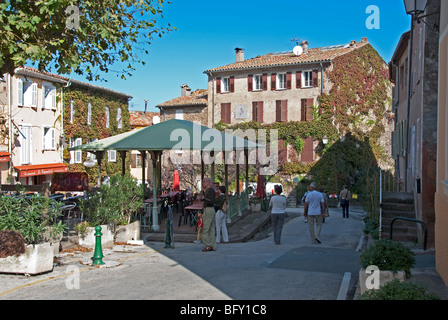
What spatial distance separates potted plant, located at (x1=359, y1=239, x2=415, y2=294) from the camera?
5750 millimetres

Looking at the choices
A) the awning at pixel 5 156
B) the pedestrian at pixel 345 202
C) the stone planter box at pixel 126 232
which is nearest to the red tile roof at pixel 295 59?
the pedestrian at pixel 345 202

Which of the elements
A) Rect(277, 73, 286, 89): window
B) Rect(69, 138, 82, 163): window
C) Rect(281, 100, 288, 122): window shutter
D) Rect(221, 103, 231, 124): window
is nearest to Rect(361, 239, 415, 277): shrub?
Rect(69, 138, 82, 163): window

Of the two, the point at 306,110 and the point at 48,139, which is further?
the point at 306,110

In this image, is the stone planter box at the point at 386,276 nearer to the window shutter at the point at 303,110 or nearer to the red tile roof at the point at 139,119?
the window shutter at the point at 303,110

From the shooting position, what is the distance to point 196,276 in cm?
743

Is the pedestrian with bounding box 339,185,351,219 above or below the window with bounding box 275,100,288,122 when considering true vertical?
below

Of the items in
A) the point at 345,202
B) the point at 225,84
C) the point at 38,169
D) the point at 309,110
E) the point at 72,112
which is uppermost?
the point at 225,84

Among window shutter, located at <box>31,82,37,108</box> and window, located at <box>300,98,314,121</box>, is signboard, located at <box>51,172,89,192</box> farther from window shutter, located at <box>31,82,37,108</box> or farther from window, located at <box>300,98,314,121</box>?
window, located at <box>300,98,314,121</box>

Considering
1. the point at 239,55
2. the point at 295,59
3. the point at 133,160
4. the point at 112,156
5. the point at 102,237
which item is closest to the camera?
the point at 102,237

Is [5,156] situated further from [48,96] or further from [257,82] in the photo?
[257,82]

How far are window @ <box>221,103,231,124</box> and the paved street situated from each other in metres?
28.1

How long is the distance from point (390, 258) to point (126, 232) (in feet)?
22.5

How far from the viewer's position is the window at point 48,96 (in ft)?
95.3

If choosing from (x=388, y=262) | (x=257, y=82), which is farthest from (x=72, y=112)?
(x=388, y=262)
